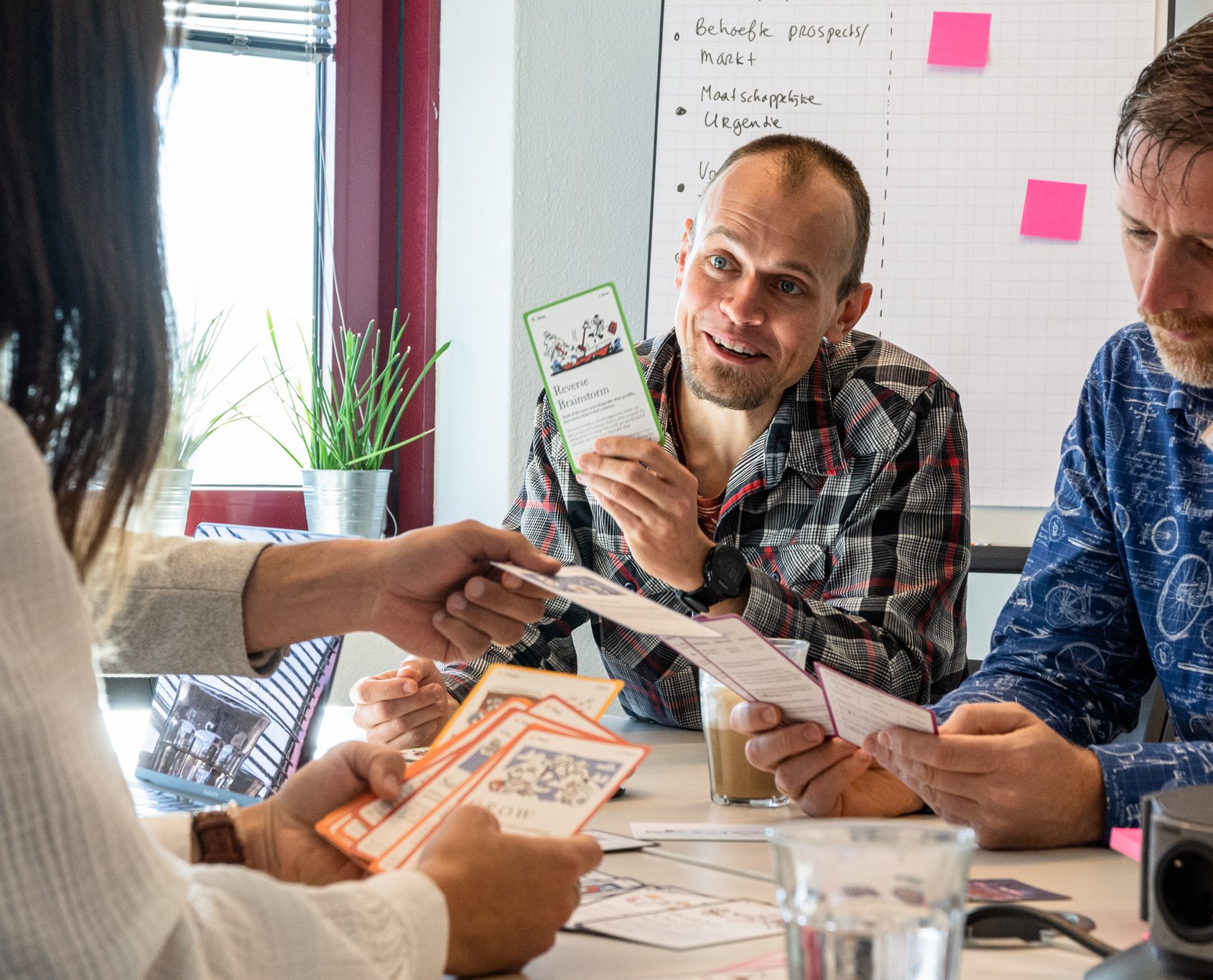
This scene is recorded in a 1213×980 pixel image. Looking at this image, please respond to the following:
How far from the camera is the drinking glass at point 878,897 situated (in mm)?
582

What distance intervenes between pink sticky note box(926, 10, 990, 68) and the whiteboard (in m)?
0.02

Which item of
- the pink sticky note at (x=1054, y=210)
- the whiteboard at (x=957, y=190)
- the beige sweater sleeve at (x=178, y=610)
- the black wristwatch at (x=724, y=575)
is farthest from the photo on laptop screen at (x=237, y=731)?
the pink sticky note at (x=1054, y=210)

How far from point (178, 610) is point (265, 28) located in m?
1.93

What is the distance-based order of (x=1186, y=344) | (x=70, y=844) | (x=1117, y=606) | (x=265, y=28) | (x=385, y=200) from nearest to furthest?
1. (x=70, y=844)
2. (x=1186, y=344)
3. (x=1117, y=606)
4. (x=265, y=28)
5. (x=385, y=200)

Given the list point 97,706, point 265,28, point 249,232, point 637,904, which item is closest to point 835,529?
point 637,904

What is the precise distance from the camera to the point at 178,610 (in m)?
1.14

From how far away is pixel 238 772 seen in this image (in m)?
1.27

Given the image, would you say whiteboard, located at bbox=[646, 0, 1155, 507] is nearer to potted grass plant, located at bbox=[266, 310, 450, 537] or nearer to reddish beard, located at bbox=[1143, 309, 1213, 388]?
potted grass plant, located at bbox=[266, 310, 450, 537]

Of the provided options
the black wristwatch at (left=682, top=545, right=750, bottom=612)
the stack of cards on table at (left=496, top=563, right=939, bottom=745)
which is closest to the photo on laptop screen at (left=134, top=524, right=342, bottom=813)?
the stack of cards on table at (left=496, top=563, right=939, bottom=745)

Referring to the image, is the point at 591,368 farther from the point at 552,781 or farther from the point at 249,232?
the point at 249,232

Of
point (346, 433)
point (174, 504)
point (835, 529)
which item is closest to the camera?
point (835, 529)

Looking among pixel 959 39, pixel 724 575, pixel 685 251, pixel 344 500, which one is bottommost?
pixel 344 500

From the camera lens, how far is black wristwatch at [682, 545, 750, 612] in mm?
1644

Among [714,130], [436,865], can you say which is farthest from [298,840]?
[714,130]
